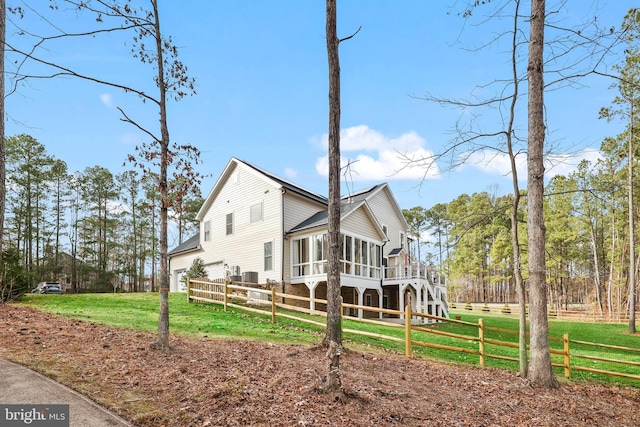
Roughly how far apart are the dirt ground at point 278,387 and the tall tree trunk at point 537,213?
1.71 ft

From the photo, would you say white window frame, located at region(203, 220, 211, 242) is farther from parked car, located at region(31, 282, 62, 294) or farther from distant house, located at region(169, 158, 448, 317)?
parked car, located at region(31, 282, 62, 294)

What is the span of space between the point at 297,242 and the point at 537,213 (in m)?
13.8

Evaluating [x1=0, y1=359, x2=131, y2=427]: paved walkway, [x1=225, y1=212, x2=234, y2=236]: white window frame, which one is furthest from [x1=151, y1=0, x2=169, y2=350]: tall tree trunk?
[x1=225, y1=212, x2=234, y2=236]: white window frame

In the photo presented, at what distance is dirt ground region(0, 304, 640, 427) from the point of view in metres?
4.88

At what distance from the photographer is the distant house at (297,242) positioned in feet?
65.3

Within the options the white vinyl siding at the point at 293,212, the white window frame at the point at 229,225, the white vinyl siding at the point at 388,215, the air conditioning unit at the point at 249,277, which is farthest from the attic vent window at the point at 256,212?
the white vinyl siding at the point at 388,215

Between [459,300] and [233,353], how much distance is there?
5163 cm

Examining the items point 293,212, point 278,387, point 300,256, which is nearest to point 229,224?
point 293,212

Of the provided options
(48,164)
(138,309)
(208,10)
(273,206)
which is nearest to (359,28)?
(208,10)

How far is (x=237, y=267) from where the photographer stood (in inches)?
884

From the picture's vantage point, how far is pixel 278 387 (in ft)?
18.4

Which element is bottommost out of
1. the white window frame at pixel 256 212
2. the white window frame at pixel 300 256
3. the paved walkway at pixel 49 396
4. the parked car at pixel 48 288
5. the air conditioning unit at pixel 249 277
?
the parked car at pixel 48 288

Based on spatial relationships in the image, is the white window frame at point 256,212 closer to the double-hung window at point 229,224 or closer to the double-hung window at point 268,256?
the double-hung window at point 268,256

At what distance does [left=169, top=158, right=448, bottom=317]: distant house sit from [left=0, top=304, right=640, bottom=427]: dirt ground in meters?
10.6
